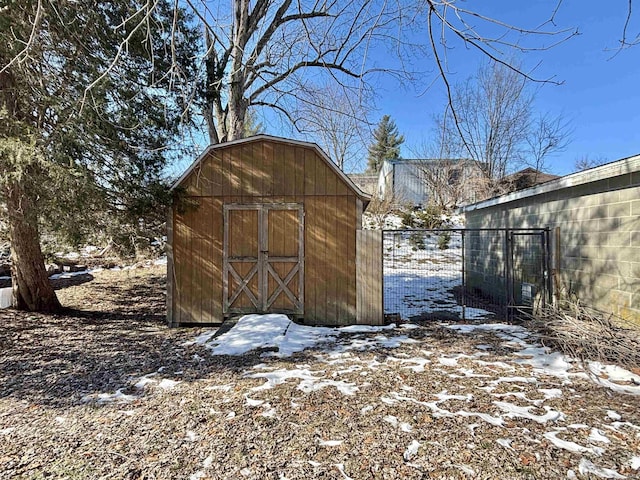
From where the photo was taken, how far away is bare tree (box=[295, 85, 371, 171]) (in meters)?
6.80

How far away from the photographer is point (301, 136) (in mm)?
12773

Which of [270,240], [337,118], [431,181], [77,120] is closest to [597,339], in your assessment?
[270,240]

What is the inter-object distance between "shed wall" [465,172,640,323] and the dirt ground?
1.81 metres

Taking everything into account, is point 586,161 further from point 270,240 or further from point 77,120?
point 77,120

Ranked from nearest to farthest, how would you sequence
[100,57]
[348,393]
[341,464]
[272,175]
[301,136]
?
[341,464] → [348,393] → [100,57] → [272,175] → [301,136]

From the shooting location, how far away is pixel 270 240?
21.2 feet

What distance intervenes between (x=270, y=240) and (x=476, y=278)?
6268mm

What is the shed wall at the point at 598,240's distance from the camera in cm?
485

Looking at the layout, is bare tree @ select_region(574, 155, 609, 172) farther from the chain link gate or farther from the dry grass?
the dry grass

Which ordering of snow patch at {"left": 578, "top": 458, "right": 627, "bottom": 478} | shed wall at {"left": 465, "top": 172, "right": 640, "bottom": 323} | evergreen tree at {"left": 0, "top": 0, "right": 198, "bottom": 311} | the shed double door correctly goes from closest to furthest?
1. snow patch at {"left": 578, "top": 458, "right": 627, "bottom": 478}
2. evergreen tree at {"left": 0, "top": 0, "right": 198, "bottom": 311}
3. shed wall at {"left": 465, "top": 172, "right": 640, "bottom": 323}
4. the shed double door

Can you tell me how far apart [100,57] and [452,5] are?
17.3 ft

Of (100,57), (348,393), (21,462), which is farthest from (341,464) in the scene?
(100,57)

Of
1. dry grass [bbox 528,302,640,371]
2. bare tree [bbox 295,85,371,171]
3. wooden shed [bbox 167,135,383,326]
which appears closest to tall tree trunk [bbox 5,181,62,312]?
wooden shed [bbox 167,135,383,326]

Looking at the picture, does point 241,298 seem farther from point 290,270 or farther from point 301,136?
point 301,136
